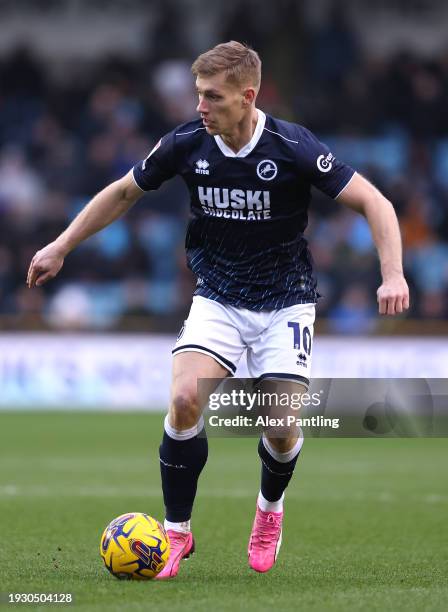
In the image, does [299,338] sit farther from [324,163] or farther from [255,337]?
[324,163]

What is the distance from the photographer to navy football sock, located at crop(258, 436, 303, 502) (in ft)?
20.5

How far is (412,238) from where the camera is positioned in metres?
18.7

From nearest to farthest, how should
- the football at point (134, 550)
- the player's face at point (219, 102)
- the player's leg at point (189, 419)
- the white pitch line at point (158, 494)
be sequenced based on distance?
the football at point (134, 550) → the player's face at point (219, 102) → the player's leg at point (189, 419) → the white pitch line at point (158, 494)

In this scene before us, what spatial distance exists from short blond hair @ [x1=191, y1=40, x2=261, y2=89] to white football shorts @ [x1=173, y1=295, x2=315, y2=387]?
103 cm

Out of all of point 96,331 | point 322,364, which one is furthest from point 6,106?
point 322,364

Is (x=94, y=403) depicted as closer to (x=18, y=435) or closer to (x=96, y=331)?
(x=96, y=331)

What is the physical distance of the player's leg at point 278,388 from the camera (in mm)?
6012

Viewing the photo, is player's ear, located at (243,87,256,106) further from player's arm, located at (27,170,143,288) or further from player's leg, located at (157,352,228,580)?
player's leg, located at (157,352,228,580)

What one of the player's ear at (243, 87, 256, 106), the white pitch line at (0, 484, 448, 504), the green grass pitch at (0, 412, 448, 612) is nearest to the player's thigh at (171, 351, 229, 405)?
the green grass pitch at (0, 412, 448, 612)

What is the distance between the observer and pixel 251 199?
595 centimetres

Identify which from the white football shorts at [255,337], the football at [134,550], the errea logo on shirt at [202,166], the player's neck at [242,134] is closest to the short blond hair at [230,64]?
the player's neck at [242,134]

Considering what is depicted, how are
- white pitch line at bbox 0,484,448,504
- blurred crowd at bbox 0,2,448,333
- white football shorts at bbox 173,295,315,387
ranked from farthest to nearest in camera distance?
blurred crowd at bbox 0,2,448,333, white pitch line at bbox 0,484,448,504, white football shorts at bbox 173,295,315,387

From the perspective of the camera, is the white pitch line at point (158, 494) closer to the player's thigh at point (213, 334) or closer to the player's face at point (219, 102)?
the player's thigh at point (213, 334)

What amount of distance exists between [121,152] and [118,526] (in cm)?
1444
